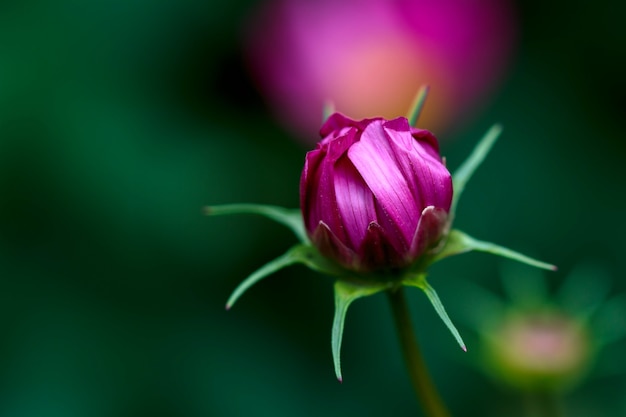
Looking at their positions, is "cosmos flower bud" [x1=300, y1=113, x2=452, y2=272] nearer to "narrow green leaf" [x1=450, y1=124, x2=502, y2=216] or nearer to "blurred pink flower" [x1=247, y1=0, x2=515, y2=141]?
"narrow green leaf" [x1=450, y1=124, x2=502, y2=216]

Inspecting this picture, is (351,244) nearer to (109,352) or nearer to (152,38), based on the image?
(109,352)

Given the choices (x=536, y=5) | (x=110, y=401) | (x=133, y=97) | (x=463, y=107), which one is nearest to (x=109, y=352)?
(x=110, y=401)

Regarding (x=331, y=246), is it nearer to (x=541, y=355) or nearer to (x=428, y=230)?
(x=428, y=230)

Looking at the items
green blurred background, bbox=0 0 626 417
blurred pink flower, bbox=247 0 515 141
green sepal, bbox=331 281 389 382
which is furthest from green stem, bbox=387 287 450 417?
blurred pink flower, bbox=247 0 515 141

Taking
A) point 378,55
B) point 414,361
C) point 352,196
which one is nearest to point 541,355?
point 414,361

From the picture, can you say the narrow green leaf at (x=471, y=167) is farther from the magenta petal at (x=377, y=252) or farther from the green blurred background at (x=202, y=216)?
the green blurred background at (x=202, y=216)
